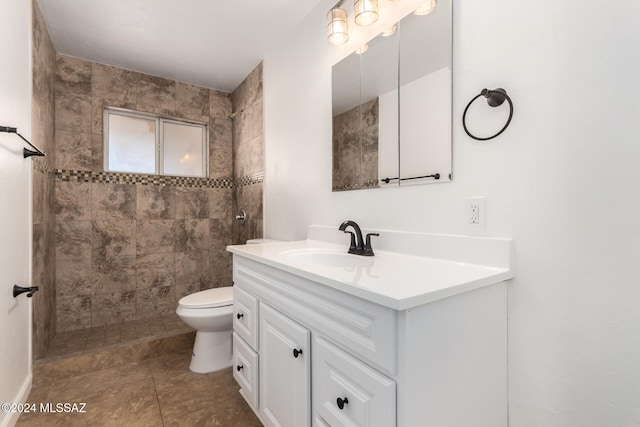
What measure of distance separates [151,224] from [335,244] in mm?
2070

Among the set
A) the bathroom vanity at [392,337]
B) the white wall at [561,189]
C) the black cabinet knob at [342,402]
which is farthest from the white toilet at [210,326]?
the white wall at [561,189]

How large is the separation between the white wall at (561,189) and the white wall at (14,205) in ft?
6.18

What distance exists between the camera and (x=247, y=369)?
153cm

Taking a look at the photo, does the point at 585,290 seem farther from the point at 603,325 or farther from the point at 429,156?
the point at 429,156

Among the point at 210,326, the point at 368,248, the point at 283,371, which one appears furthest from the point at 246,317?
the point at 368,248

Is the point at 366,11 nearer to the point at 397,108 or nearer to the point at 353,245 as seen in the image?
the point at 397,108

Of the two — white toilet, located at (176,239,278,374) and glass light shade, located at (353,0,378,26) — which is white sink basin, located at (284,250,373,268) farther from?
glass light shade, located at (353,0,378,26)

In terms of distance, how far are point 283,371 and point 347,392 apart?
0.41 meters

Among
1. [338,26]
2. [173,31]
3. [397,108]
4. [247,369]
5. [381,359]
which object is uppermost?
[173,31]

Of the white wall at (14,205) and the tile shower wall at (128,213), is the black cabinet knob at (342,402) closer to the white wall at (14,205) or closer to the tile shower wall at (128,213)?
the white wall at (14,205)

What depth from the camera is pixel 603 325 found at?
0.82 meters

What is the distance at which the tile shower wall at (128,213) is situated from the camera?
8.29 ft

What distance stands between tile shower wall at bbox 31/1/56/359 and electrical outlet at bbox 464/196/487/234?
2.35 m

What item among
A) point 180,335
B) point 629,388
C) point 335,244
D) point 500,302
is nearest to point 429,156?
point 500,302
